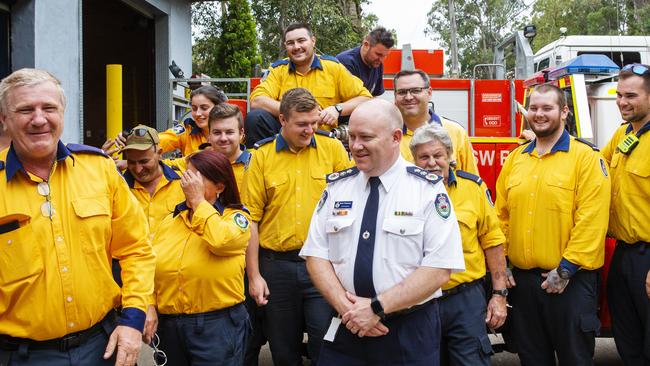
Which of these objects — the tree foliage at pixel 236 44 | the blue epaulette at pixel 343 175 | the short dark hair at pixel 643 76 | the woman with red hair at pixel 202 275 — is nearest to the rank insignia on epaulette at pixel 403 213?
the blue epaulette at pixel 343 175

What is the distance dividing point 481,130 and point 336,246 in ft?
22.9

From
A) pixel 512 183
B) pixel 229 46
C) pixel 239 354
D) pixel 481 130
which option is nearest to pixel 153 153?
pixel 239 354

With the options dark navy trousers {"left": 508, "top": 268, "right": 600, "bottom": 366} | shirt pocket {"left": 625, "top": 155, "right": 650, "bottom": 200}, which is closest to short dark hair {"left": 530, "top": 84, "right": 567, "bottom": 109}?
shirt pocket {"left": 625, "top": 155, "right": 650, "bottom": 200}

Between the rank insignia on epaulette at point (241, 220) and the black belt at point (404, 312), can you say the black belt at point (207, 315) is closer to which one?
the rank insignia on epaulette at point (241, 220)

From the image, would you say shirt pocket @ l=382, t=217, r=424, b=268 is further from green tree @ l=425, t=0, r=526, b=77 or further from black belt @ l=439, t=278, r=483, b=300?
green tree @ l=425, t=0, r=526, b=77

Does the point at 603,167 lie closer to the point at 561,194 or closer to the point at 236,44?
the point at 561,194

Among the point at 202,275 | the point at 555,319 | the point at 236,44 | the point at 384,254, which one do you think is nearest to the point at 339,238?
the point at 384,254

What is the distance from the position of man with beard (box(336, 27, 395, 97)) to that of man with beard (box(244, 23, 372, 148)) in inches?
20.3

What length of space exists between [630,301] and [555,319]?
0.56 m

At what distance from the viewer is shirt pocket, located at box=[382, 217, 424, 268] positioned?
121 inches

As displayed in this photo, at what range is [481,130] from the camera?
9789mm

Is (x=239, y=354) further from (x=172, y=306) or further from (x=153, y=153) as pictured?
(x=153, y=153)

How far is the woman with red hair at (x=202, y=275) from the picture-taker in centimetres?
361

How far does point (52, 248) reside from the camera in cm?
272
